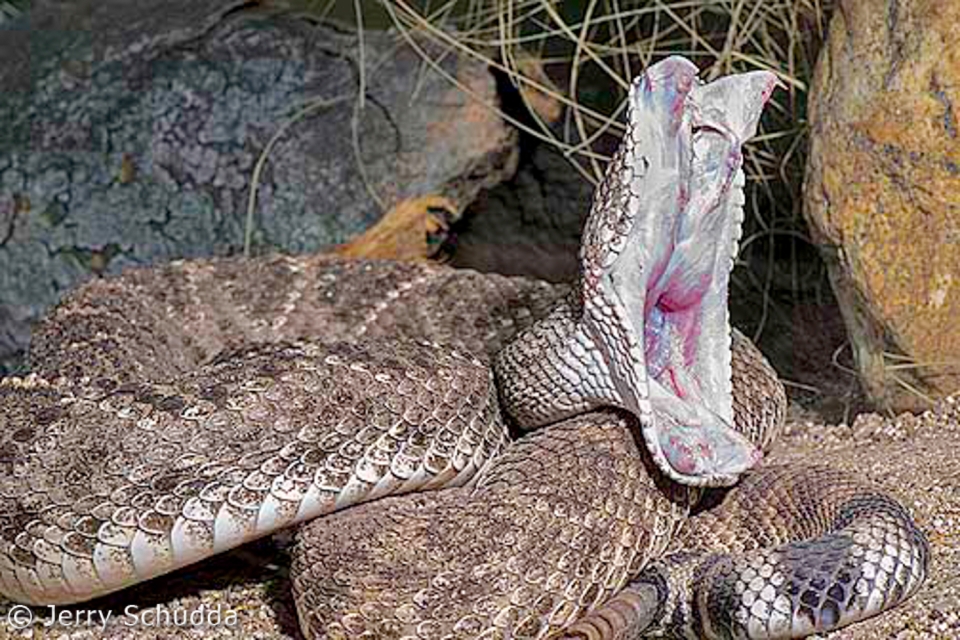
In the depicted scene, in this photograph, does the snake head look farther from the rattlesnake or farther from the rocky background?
the rocky background

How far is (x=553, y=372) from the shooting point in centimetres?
355

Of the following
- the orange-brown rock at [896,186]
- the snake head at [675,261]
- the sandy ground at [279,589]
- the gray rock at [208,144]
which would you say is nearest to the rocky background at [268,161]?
the gray rock at [208,144]

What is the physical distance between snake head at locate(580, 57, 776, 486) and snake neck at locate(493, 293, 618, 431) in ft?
0.22

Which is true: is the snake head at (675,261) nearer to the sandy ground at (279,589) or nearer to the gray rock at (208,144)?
the sandy ground at (279,589)

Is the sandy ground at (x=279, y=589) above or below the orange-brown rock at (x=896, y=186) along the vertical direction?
below

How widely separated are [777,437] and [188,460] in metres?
1.71

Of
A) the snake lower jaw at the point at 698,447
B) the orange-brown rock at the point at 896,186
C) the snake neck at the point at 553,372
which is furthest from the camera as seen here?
the orange-brown rock at the point at 896,186

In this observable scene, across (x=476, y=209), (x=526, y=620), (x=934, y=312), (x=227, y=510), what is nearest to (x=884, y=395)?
(x=934, y=312)

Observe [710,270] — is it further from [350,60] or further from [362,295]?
[350,60]

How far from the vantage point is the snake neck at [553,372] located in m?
3.45

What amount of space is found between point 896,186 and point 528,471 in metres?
1.35

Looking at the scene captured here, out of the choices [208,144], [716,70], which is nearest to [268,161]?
[208,144]

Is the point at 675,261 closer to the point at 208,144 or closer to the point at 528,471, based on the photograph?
the point at 528,471

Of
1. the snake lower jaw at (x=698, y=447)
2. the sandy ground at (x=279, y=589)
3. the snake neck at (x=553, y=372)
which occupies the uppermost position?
the snake neck at (x=553, y=372)
